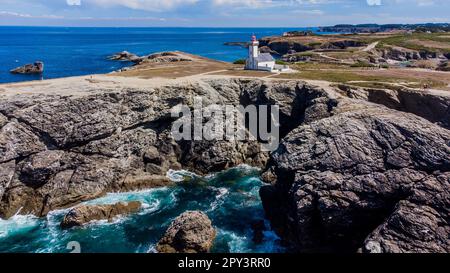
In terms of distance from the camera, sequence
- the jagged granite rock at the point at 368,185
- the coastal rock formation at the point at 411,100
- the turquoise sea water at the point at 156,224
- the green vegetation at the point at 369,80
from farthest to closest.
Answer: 1. the green vegetation at the point at 369,80
2. the coastal rock formation at the point at 411,100
3. the turquoise sea water at the point at 156,224
4. the jagged granite rock at the point at 368,185

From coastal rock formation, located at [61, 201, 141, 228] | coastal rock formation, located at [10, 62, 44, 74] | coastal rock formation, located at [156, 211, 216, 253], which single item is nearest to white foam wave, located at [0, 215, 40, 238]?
coastal rock formation, located at [61, 201, 141, 228]

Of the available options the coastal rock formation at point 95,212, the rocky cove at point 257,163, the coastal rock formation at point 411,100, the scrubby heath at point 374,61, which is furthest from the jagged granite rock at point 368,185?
the scrubby heath at point 374,61

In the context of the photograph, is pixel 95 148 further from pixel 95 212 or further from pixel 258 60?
pixel 258 60

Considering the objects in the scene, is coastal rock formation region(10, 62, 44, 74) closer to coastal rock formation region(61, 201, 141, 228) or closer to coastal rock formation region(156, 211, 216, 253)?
coastal rock formation region(61, 201, 141, 228)

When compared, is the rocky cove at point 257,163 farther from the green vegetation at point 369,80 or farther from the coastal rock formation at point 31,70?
the coastal rock formation at point 31,70

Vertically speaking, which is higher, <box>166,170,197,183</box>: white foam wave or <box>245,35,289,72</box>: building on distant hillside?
<box>245,35,289,72</box>: building on distant hillside

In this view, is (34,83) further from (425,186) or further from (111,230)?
(425,186)

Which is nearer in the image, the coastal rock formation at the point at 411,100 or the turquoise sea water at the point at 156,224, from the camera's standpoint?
the turquoise sea water at the point at 156,224
